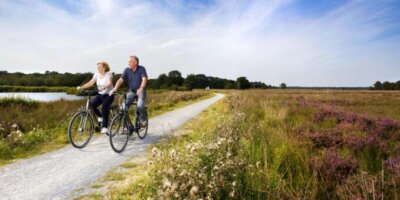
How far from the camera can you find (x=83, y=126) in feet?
27.2

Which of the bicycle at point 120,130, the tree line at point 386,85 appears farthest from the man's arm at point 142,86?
the tree line at point 386,85

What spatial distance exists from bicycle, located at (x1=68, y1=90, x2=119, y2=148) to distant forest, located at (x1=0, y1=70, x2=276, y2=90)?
142 feet

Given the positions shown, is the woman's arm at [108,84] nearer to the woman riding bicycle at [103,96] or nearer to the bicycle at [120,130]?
the woman riding bicycle at [103,96]

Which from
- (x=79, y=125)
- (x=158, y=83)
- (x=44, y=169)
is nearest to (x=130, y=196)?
(x=44, y=169)

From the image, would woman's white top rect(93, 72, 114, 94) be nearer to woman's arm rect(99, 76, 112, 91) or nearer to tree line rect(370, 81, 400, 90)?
woman's arm rect(99, 76, 112, 91)

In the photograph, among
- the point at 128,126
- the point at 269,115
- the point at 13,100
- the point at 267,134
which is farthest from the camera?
the point at 13,100

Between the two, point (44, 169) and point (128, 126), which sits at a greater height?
point (128, 126)

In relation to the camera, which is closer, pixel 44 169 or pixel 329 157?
pixel 329 157

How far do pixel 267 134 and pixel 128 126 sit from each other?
3777mm

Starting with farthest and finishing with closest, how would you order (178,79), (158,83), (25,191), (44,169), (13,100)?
1. (178,79)
2. (158,83)
3. (13,100)
4. (44,169)
5. (25,191)

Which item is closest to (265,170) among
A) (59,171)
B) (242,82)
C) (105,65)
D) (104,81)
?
(59,171)

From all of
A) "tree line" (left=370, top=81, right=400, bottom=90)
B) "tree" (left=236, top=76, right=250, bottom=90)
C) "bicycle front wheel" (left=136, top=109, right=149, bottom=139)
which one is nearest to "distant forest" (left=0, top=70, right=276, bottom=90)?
"tree" (left=236, top=76, right=250, bottom=90)

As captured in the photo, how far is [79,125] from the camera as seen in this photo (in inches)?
324

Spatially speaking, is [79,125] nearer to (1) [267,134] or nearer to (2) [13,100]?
(1) [267,134]
